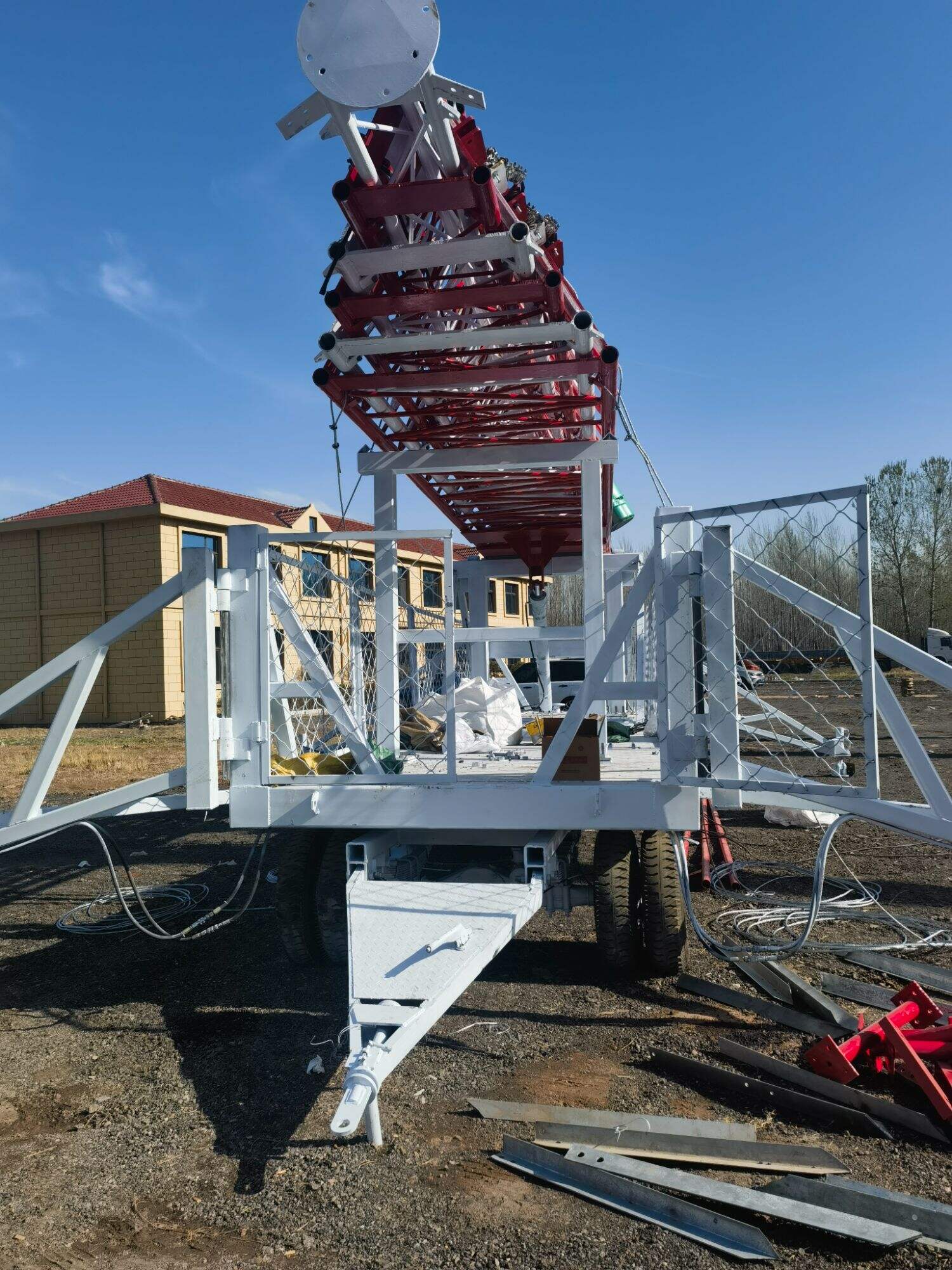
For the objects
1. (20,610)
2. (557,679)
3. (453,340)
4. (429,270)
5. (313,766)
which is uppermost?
(429,270)

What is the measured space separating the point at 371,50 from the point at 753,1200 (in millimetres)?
4393

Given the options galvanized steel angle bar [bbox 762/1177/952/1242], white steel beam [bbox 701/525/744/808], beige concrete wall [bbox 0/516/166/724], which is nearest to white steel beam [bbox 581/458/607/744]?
white steel beam [bbox 701/525/744/808]

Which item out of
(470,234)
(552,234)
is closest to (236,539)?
(470,234)

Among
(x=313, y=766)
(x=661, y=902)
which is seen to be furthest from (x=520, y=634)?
(x=661, y=902)

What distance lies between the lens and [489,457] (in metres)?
5.66

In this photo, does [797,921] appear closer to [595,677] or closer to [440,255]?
[595,677]

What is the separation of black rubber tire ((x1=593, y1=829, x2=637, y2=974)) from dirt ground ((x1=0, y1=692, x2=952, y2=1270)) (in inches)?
9.0

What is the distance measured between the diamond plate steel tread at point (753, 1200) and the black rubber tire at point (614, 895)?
1.60 meters

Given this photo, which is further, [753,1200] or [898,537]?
[898,537]

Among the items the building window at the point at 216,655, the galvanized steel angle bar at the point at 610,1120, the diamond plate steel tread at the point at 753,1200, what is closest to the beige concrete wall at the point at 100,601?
the building window at the point at 216,655

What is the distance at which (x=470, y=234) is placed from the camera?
4.27 meters

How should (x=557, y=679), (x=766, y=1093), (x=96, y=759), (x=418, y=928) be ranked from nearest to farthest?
1. (x=418, y=928)
2. (x=766, y=1093)
3. (x=96, y=759)
4. (x=557, y=679)

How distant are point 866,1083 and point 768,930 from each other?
2103 mm

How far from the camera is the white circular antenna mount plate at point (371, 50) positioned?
3660 mm
